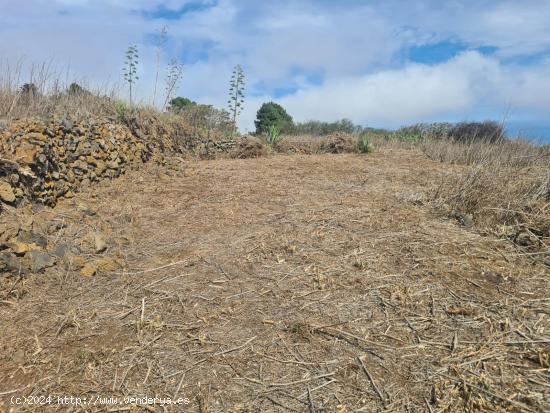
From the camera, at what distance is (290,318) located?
2619 mm

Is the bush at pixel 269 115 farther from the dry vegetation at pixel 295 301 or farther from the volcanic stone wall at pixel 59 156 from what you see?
the dry vegetation at pixel 295 301

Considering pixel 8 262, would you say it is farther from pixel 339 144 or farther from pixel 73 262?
pixel 339 144

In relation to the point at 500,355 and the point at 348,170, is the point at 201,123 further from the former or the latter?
the point at 500,355

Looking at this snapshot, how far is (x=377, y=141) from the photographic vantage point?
1042cm

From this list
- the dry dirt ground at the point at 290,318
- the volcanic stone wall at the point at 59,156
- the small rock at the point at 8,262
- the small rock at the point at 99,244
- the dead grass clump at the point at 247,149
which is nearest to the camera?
the dry dirt ground at the point at 290,318

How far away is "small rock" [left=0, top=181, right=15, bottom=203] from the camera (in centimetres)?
402

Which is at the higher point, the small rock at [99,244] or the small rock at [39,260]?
the small rock at [99,244]

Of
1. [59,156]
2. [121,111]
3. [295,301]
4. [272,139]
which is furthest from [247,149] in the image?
[295,301]

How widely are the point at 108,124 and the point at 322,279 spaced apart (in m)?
4.56

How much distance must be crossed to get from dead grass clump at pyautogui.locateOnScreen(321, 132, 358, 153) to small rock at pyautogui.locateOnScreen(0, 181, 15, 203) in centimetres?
658

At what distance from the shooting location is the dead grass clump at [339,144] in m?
9.21

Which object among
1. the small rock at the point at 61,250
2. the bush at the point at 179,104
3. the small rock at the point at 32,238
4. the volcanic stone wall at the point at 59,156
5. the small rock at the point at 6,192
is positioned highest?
the bush at the point at 179,104

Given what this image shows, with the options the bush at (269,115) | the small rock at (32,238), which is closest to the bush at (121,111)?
the small rock at (32,238)

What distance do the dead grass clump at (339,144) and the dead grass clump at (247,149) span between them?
66.3 inches
